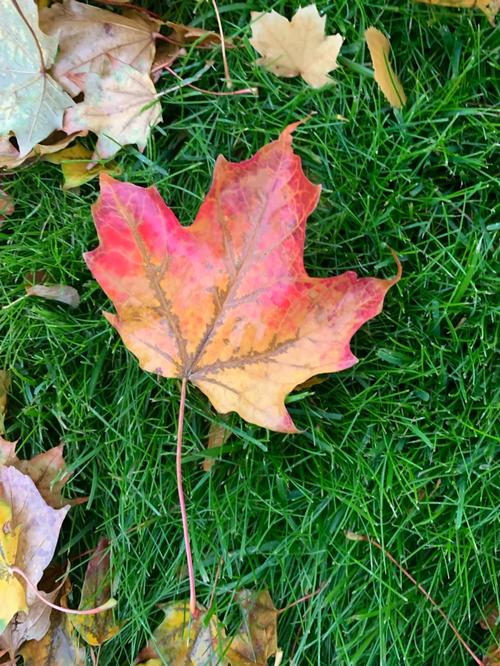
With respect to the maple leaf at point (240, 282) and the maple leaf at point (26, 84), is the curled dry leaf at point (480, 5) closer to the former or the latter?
the maple leaf at point (240, 282)

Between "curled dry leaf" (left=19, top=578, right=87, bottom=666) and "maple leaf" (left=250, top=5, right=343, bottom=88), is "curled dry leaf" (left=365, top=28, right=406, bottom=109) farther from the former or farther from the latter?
"curled dry leaf" (left=19, top=578, right=87, bottom=666)

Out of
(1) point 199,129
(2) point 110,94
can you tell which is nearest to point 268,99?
(1) point 199,129

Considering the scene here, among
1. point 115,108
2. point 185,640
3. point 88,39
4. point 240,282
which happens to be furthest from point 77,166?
point 185,640

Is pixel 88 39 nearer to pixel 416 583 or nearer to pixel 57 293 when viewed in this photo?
pixel 57 293

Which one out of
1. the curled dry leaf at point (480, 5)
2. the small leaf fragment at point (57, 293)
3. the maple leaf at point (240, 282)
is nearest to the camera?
the maple leaf at point (240, 282)

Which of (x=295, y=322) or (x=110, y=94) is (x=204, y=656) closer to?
(x=295, y=322)

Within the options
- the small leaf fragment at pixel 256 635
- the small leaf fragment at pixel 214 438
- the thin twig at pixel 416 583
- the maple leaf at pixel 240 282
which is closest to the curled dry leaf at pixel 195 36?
the maple leaf at pixel 240 282
